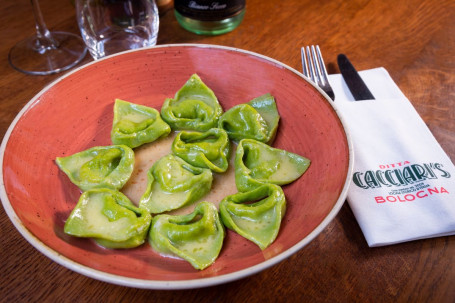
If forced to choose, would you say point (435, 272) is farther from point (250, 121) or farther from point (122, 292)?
point (122, 292)

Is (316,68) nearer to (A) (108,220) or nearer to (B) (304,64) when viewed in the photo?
(B) (304,64)

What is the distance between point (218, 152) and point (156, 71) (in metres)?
0.41

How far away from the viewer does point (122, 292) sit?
0.95 meters

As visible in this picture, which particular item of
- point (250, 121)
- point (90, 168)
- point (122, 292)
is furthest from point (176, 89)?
point (122, 292)

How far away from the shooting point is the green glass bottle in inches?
65.7

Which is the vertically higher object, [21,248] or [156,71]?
[156,71]

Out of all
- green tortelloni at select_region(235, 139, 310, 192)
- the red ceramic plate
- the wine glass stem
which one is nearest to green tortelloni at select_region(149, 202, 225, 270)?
the red ceramic plate

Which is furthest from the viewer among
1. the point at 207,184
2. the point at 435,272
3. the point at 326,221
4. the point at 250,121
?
the point at 250,121

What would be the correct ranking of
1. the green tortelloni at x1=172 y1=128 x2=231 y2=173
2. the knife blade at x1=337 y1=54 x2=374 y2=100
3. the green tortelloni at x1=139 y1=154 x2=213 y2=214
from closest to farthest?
the green tortelloni at x1=139 y1=154 x2=213 y2=214 < the green tortelloni at x1=172 y1=128 x2=231 y2=173 < the knife blade at x1=337 y1=54 x2=374 y2=100

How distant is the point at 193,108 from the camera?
4.43ft

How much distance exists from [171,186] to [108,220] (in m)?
0.19

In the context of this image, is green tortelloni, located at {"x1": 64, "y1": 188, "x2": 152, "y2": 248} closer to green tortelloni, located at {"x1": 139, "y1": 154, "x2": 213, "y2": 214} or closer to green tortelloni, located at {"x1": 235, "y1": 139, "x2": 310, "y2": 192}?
green tortelloni, located at {"x1": 139, "y1": 154, "x2": 213, "y2": 214}

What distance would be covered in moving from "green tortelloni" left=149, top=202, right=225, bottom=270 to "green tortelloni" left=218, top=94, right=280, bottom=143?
320 millimetres

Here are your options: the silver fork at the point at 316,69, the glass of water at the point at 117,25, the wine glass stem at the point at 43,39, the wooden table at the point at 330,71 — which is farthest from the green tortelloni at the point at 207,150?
the wine glass stem at the point at 43,39
